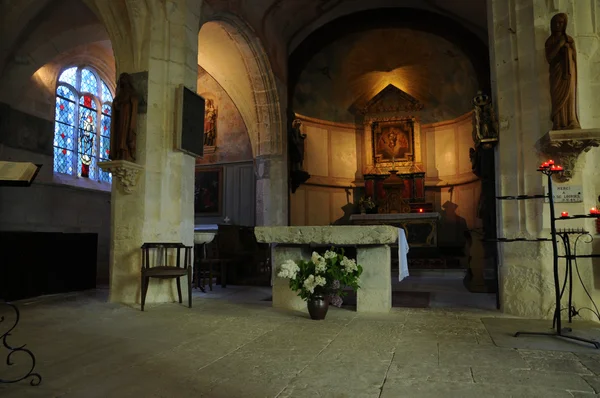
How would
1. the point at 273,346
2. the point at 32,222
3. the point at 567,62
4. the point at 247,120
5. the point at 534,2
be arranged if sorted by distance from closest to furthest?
the point at 273,346, the point at 567,62, the point at 534,2, the point at 32,222, the point at 247,120

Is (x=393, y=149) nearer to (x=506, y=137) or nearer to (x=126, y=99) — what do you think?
(x=506, y=137)

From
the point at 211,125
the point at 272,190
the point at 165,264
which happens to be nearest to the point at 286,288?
the point at 165,264

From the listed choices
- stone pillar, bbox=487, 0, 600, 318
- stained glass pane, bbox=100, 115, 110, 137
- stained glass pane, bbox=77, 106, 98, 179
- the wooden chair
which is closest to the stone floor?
the wooden chair

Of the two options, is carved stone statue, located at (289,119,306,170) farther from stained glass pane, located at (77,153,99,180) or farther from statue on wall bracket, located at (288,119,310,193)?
stained glass pane, located at (77,153,99,180)

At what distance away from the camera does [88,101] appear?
11258mm

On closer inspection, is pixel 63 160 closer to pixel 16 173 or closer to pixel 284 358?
pixel 16 173

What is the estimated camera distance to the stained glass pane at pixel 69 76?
10.5 m

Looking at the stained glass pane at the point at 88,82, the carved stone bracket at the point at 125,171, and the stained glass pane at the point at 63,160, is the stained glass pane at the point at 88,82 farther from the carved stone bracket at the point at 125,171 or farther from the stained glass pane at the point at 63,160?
the carved stone bracket at the point at 125,171

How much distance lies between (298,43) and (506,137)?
8.36 m

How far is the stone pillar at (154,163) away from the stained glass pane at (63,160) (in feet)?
14.4

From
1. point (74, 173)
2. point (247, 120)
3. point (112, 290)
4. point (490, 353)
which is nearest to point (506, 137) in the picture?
point (490, 353)

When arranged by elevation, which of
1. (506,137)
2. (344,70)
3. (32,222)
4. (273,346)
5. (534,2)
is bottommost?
(273,346)

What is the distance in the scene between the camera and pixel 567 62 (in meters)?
4.92

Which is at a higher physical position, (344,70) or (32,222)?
(344,70)
